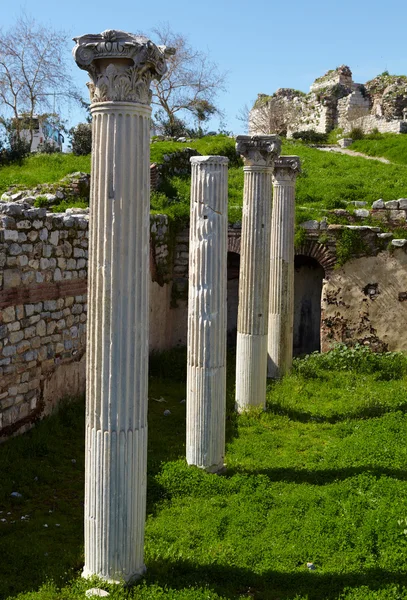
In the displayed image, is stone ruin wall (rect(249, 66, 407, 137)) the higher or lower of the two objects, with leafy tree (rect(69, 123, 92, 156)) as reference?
higher

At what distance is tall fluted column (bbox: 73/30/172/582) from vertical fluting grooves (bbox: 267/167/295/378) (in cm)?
664

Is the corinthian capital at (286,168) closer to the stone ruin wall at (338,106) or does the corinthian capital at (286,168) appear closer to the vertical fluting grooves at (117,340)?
the vertical fluting grooves at (117,340)

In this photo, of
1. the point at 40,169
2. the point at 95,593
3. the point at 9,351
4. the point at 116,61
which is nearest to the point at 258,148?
the point at 9,351

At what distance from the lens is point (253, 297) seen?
9.32 m

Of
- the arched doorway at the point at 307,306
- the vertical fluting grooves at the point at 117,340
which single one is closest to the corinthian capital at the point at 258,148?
the vertical fluting grooves at the point at 117,340

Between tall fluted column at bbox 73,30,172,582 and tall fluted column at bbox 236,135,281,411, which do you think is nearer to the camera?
tall fluted column at bbox 73,30,172,582

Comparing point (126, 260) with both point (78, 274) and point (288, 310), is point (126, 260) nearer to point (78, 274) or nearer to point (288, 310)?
point (78, 274)

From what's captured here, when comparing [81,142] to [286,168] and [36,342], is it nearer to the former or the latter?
[286,168]

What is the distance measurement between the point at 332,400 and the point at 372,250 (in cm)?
427

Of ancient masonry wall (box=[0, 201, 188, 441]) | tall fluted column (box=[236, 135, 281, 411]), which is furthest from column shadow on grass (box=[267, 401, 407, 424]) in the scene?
ancient masonry wall (box=[0, 201, 188, 441])

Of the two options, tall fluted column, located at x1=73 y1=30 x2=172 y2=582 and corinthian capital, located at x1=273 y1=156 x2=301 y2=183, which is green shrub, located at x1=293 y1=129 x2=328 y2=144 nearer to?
corinthian capital, located at x1=273 y1=156 x2=301 y2=183

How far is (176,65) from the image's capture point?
33.3 metres

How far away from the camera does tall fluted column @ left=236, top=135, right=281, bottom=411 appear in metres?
9.27

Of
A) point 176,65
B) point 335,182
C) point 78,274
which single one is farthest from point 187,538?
point 176,65
